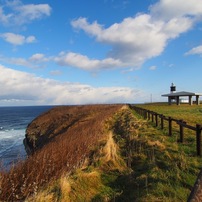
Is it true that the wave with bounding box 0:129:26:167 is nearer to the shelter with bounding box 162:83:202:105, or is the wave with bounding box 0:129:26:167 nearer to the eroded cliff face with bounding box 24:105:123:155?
the eroded cliff face with bounding box 24:105:123:155

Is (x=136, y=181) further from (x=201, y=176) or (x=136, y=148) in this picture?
(x=201, y=176)

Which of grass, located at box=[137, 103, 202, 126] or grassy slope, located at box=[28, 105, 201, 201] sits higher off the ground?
Result: grass, located at box=[137, 103, 202, 126]

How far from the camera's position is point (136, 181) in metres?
6.55

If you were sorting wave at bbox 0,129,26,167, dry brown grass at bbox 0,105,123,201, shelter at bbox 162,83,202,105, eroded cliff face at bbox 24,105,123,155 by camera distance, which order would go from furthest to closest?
shelter at bbox 162,83,202,105 < eroded cliff face at bbox 24,105,123,155 < wave at bbox 0,129,26,167 < dry brown grass at bbox 0,105,123,201

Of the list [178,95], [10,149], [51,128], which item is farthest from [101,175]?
[178,95]

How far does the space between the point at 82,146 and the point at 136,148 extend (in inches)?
83.9

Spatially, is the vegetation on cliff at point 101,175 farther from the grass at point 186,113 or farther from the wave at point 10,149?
the grass at point 186,113

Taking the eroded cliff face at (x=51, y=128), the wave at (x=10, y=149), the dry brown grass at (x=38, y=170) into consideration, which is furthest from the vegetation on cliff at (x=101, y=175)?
the eroded cliff face at (x=51, y=128)

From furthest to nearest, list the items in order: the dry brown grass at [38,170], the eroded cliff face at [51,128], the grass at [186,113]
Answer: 1. the eroded cliff face at [51,128]
2. the grass at [186,113]
3. the dry brown grass at [38,170]

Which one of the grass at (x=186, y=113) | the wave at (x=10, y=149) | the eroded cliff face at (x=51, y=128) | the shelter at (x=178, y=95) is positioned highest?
the shelter at (x=178, y=95)

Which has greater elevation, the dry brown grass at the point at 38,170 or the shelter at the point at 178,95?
the shelter at the point at 178,95

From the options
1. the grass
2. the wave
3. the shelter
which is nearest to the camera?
the wave

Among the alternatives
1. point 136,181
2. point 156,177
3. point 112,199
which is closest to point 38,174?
point 112,199

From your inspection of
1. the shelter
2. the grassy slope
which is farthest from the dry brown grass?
the shelter
